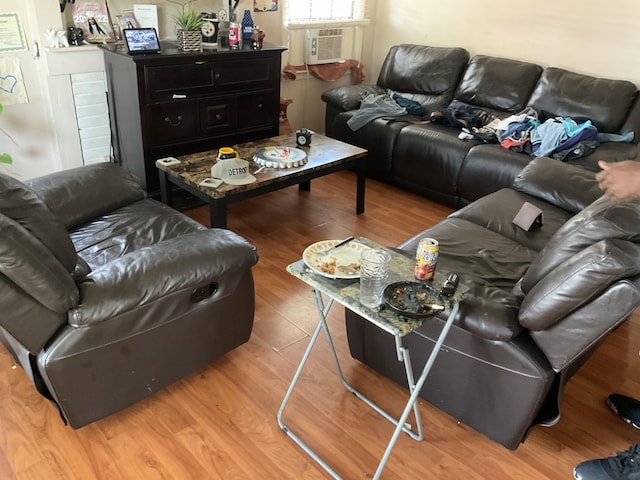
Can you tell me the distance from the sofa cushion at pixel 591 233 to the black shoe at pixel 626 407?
A: 645 millimetres

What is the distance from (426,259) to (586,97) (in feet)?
8.50

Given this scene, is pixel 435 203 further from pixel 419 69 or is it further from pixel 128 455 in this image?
pixel 128 455

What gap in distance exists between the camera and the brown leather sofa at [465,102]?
3514mm

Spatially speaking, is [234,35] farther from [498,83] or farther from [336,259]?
[336,259]

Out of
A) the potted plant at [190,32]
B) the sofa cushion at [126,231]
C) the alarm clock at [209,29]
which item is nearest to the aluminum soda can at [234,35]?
the alarm clock at [209,29]

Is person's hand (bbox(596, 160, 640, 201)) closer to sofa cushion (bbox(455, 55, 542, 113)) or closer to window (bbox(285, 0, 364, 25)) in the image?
sofa cushion (bbox(455, 55, 542, 113))

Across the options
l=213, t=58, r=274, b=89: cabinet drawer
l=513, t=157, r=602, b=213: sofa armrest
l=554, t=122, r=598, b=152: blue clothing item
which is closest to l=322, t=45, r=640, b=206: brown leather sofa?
l=554, t=122, r=598, b=152: blue clothing item

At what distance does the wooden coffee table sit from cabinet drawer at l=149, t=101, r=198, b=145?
11.4 inches

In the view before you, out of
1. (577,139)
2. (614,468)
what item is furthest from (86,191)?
(577,139)

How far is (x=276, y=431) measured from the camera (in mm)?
1938

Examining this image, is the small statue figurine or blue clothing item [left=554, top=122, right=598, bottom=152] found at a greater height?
the small statue figurine

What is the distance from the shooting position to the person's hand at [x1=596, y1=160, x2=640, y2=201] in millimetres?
1645

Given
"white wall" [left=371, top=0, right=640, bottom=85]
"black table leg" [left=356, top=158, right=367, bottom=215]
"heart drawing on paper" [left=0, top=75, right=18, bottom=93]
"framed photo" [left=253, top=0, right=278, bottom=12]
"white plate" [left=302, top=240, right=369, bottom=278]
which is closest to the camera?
"white plate" [left=302, top=240, right=369, bottom=278]

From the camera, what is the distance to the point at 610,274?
1494 millimetres
